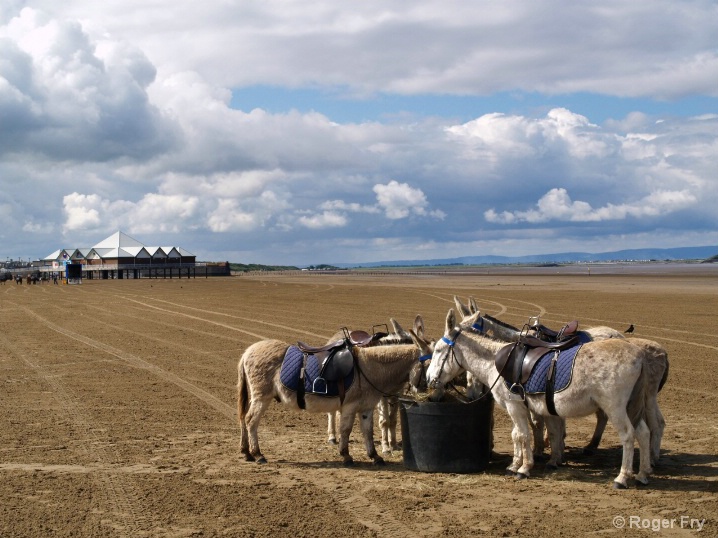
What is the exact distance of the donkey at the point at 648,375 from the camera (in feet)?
32.1

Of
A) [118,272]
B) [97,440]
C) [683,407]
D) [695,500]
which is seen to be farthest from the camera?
[118,272]

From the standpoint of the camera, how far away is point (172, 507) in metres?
8.61

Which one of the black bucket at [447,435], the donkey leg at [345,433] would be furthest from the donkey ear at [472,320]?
the donkey leg at [345,433]

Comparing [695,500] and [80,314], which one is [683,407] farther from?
[80,314]

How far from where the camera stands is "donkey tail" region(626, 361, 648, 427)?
9031mm

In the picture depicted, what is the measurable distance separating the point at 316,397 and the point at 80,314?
31.3m

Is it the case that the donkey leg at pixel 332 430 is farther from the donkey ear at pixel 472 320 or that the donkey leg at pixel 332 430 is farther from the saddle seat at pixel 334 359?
the donkey ear at pixel 472 320

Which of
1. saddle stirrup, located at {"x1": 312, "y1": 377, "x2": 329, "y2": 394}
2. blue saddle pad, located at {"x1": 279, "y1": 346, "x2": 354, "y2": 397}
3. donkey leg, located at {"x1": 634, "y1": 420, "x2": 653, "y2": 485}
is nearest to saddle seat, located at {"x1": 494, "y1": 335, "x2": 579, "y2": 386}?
donkey leg, located at {"x1": 634, "y1": 420, "x2": 653, "y2": 485}

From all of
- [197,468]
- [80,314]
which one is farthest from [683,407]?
[80,314]

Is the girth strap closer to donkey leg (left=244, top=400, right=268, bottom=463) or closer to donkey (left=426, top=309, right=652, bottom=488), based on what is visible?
donkey (left=426, top=309, right=652, bottom=488)

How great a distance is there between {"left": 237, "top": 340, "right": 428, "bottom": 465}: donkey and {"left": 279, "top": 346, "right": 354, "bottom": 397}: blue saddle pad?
0.07m

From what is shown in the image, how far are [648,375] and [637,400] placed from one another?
29.2 inches

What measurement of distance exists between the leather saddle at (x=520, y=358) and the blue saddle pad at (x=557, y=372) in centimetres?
6

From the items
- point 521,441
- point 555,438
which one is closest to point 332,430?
point 521,441
